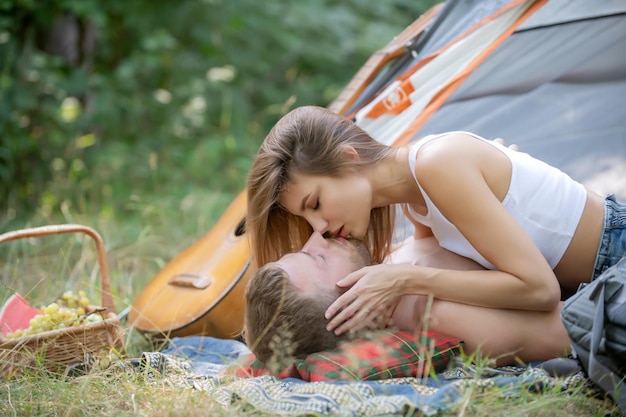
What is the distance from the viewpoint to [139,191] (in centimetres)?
462

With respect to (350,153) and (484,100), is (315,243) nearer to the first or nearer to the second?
(350,153)

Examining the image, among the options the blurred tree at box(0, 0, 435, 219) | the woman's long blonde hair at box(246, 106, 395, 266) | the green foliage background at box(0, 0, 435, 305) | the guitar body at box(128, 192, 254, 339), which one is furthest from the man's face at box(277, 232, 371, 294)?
the blurred tree at box(0, 0, 435, 219)

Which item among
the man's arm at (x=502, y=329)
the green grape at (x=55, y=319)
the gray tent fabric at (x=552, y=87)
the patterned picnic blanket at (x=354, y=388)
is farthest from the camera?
the gray tent fabric at (x=552, y=87)

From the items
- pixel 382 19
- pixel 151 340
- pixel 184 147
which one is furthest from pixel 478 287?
pixel 382 19

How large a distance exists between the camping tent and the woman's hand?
0.69 metres

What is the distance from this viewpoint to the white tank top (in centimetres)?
208

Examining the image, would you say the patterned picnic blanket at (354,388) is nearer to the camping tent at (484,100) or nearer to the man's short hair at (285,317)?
the man's short hair at (285,317)

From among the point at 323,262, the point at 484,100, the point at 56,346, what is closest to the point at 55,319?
the point at 56,346

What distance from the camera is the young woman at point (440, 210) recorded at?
1938mm

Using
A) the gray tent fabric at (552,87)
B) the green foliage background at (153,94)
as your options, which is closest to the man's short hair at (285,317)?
the gray tent fabric at (552,87)

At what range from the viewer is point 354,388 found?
5.60ft

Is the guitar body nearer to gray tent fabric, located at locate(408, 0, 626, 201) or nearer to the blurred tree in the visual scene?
gray tent fabric, located at locate(408, 0, 626, 201)

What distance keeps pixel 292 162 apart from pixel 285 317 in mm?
434

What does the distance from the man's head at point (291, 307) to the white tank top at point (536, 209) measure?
354mm
